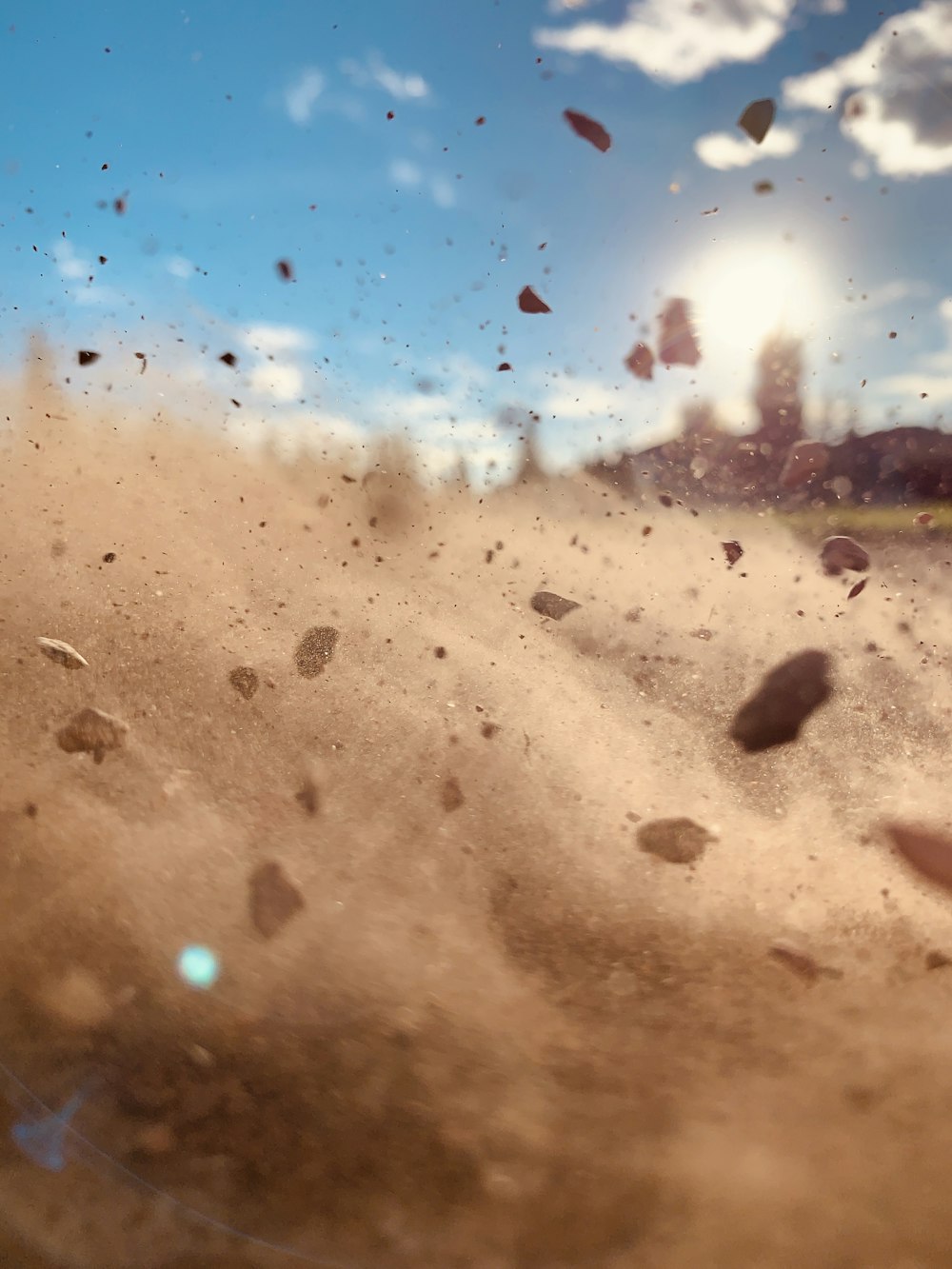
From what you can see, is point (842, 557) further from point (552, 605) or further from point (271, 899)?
point (271, 899)

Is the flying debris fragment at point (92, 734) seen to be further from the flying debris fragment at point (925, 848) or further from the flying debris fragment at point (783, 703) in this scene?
the flying debris fragment at point (925, 848)

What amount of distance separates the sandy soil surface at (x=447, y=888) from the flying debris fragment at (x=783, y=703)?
47 mm

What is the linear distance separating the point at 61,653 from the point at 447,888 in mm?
1529

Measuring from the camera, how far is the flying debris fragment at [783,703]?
2701 mm

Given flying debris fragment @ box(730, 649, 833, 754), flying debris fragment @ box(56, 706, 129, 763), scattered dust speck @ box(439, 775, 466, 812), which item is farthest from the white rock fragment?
flying debris fragment @ box(730, 649, 833, 754)

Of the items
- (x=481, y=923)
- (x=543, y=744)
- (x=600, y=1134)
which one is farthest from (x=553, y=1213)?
(x=543, y=744)

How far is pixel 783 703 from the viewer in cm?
282

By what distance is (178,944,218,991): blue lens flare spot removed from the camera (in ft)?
6.40

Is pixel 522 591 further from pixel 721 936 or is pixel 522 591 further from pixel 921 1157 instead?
pixel 921 1157

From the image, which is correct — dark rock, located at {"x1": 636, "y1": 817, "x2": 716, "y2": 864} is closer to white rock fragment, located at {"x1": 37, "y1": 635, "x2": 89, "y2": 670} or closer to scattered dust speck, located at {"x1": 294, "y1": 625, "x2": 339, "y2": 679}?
scattered dust speck, located at {"x1": 294, "y1": 625, "x2": 339, "y2": 679}

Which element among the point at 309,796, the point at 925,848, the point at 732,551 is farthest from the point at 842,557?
the point at 309,796

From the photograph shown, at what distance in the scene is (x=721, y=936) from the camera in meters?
2.10

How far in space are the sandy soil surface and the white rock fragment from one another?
1.3 inches

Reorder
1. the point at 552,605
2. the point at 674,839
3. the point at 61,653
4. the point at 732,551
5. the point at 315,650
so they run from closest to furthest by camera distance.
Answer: the point at 674,839, the point at 61,653, the point at 315,650, the point at 552,605, the point at 732,551
